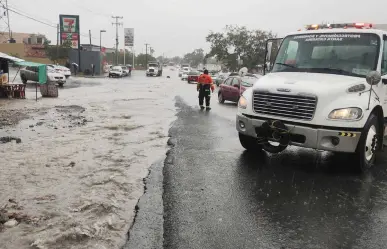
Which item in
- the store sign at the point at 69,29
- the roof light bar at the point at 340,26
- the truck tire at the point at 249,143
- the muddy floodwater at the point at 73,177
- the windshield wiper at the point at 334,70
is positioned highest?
the store sign at the point at 69,29

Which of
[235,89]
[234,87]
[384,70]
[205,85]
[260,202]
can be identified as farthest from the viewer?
[234,87]

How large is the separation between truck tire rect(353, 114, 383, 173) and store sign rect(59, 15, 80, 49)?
178ft

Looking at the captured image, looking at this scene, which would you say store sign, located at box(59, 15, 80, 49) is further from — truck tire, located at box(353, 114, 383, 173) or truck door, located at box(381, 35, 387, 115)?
truck tire, located at box(353, 114, 383, 173)

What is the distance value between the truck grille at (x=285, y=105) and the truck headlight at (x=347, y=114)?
31 cm

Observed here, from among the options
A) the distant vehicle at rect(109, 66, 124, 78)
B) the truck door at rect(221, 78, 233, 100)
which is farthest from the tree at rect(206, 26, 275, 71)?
the truck door at rect(221, 78, 233, 100)

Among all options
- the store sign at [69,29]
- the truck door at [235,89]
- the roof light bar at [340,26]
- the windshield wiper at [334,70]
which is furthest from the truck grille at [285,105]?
the store sign at [69,29]

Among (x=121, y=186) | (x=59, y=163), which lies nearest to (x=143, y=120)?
(x=59, y=163)

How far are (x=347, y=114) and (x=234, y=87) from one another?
1274cm

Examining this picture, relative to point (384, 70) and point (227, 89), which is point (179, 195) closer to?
point (384, 70)

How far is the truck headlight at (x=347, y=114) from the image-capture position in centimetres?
541

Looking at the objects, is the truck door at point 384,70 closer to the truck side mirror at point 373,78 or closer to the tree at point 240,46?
the truck side mirror at point 373,78

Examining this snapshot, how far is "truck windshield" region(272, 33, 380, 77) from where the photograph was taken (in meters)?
6.28

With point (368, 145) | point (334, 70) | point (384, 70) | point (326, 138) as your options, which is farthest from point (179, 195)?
point (384, 70)

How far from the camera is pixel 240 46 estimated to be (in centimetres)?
5616
